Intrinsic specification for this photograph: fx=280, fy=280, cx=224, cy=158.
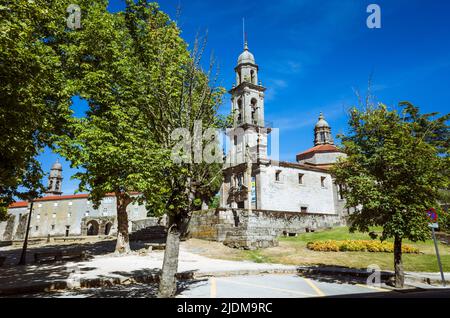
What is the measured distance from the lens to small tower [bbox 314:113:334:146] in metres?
56.4

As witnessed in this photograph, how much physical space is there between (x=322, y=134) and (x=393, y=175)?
164 feet

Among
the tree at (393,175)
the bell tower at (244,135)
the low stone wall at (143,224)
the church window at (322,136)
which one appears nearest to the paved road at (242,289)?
the tree at (393,175)

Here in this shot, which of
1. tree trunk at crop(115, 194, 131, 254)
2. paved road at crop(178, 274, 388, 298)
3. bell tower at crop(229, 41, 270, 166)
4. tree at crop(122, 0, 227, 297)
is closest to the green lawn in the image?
paved road at crop(178, 274, 388, 298)

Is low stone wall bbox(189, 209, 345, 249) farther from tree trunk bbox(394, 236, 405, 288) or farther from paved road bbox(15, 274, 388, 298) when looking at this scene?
tree trunk bbox(394, 236, 405, 288)

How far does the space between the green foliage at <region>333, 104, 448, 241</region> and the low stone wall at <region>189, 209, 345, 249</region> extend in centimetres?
1044

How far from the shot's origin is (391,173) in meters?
9.66

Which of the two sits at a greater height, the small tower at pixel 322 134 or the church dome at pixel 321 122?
the church dome at pixel 321 122

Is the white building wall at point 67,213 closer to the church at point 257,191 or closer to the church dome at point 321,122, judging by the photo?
the church at point 257,191

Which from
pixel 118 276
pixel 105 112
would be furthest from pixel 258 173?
pixel 118 276

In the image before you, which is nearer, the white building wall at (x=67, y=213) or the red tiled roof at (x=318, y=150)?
the red tiled roof at (x=318, y=150)

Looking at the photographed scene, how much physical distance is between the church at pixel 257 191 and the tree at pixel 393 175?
8645mm

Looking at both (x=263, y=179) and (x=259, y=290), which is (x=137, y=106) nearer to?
(x=259, y=290)

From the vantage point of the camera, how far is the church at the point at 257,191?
2303 cm

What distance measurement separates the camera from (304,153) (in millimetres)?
51812
